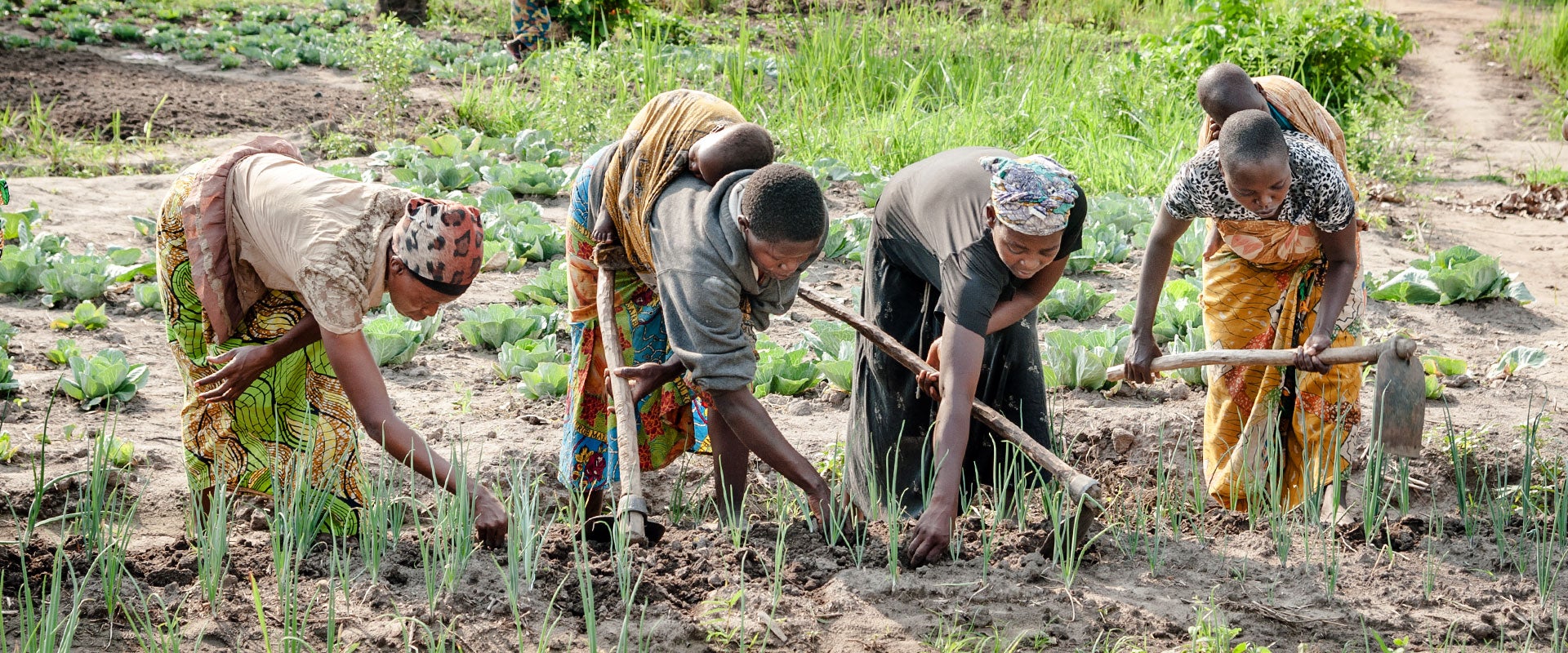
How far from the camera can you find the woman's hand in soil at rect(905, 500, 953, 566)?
2756mm

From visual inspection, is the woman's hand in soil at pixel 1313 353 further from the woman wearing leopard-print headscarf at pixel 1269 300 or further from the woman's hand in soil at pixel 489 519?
the woman's hand in soil at pixel 489 519

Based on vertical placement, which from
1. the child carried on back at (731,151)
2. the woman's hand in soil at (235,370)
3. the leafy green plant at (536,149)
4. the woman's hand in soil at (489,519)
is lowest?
the leafy green plant at (536,149)

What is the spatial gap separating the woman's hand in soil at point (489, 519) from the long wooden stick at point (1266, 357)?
5.32ft

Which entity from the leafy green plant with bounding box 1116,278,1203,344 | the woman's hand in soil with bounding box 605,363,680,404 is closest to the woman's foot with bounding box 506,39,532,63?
the leafy green plant with bounding box 1116,278,1203,344

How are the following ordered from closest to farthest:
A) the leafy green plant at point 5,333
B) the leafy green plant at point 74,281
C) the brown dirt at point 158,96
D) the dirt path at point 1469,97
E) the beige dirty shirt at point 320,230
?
the beige dirty shirt at point 320,230 < the leafy green plant at point 5,333 < the leafy green plant at point 74,281 < the brown dirt at point 158,96 < the dirt path at point 1469,97

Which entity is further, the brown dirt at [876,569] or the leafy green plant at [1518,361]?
the leafy green plant at [1518,361]

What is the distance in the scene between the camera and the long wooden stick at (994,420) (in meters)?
2.69

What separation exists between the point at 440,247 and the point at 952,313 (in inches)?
42.0

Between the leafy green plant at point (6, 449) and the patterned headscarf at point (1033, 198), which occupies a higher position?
the patterned headscarf at point (1033, 198)

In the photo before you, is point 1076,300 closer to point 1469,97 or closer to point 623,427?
point 623,427

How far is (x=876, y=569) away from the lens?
2818mm

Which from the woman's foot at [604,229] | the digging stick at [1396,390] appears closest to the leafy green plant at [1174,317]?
the digging stick at [1396,390]

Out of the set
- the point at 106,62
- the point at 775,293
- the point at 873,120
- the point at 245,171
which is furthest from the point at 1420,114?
the point at 106,62

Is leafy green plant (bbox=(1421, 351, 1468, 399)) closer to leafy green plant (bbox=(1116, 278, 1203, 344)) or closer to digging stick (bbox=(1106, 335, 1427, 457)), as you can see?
leafy green plant (bbox=(1116, 278, 1203, 344))
